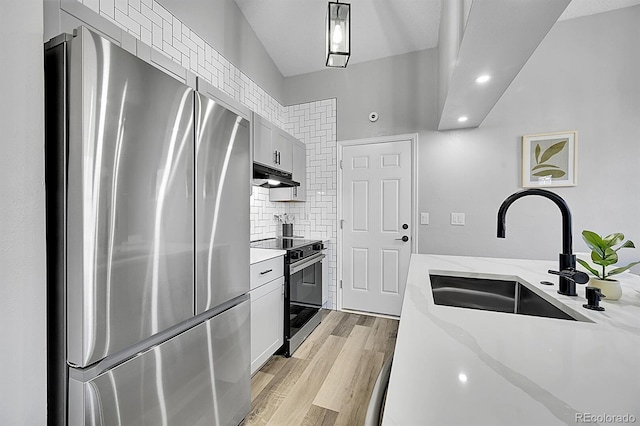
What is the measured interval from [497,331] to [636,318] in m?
0.46

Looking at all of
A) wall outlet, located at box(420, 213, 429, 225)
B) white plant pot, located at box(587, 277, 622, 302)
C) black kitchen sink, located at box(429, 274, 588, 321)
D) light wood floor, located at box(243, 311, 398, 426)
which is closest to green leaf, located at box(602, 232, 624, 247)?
white plant pot, located at box(587, 277, 622, 302)

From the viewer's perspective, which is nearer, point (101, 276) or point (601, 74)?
point (101, 276)

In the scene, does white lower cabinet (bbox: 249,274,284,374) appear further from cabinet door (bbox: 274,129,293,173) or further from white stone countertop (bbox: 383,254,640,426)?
white stone countertop (bbox: 383,254,640,426)

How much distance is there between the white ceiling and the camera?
2593 mm

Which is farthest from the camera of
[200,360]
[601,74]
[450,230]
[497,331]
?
[450,230]

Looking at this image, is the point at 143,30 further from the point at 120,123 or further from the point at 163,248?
the point at 163,248

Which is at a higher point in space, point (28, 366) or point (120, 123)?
point (120, 123)

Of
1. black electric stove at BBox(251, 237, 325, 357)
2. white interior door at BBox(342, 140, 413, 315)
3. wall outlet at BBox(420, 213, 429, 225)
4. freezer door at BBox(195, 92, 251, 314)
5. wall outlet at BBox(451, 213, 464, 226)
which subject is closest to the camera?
freezer door at BBox(195, 92, 251, 314)

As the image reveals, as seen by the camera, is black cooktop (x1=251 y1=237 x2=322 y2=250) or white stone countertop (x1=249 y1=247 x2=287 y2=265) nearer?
white stone countertop (x1=249 y1=247 x2=287 y2=265)

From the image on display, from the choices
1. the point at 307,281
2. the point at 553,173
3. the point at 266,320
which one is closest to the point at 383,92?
the point at 553,173

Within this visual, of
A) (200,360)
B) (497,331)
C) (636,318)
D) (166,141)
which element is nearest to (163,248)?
(166,141)

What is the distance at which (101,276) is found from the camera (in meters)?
0.89

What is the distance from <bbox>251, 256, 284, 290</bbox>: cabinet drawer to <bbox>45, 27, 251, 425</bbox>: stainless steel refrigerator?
559 millimetres

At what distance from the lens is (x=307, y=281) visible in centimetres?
283
